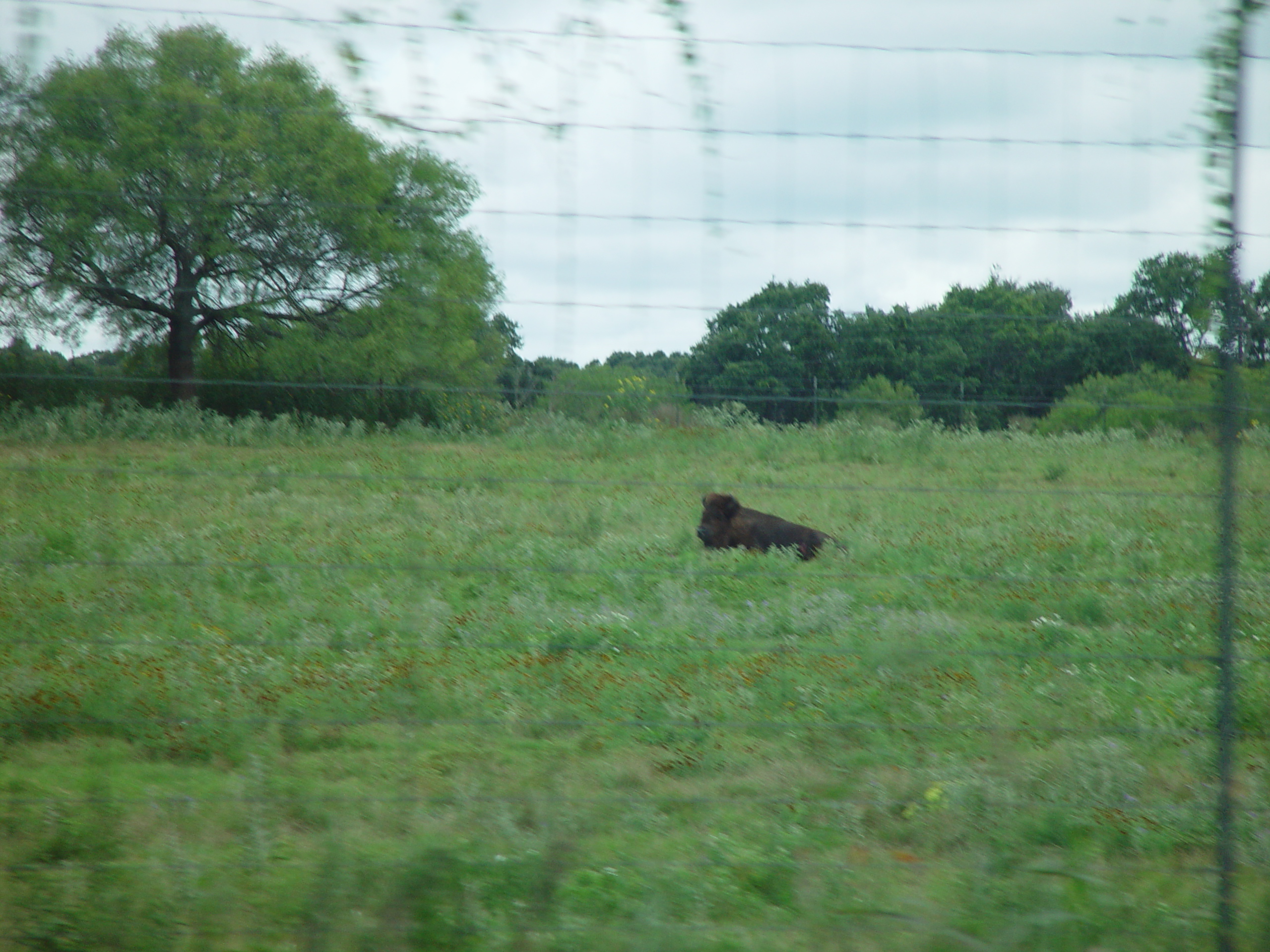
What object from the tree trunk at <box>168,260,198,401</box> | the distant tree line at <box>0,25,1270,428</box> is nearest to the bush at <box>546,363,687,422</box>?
the distant tree line at <box>0,25,1270,428</box>

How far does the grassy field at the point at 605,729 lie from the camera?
2596 mm

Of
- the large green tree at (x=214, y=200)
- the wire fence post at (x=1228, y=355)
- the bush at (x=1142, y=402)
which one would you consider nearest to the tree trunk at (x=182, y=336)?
the large green tree at (x=214, y=200)

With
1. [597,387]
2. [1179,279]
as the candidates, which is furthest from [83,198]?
[1179,279]

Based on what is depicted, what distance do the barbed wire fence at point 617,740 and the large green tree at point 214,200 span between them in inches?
12.0

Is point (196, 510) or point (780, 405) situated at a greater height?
point (780, 405)

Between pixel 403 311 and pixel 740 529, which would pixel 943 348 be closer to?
pixel 403 311

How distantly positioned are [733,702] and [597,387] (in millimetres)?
2080

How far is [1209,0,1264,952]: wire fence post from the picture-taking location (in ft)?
8.50

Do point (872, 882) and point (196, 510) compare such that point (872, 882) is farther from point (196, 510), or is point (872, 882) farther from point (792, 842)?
point (196, 510)

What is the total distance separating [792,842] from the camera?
10.4ft

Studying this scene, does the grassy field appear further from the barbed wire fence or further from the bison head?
the bison head

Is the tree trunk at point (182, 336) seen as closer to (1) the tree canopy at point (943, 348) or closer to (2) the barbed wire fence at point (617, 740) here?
(2) the barbed wire fence at point (617, 740)

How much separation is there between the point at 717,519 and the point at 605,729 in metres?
4.41

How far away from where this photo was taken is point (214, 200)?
2.70 m
